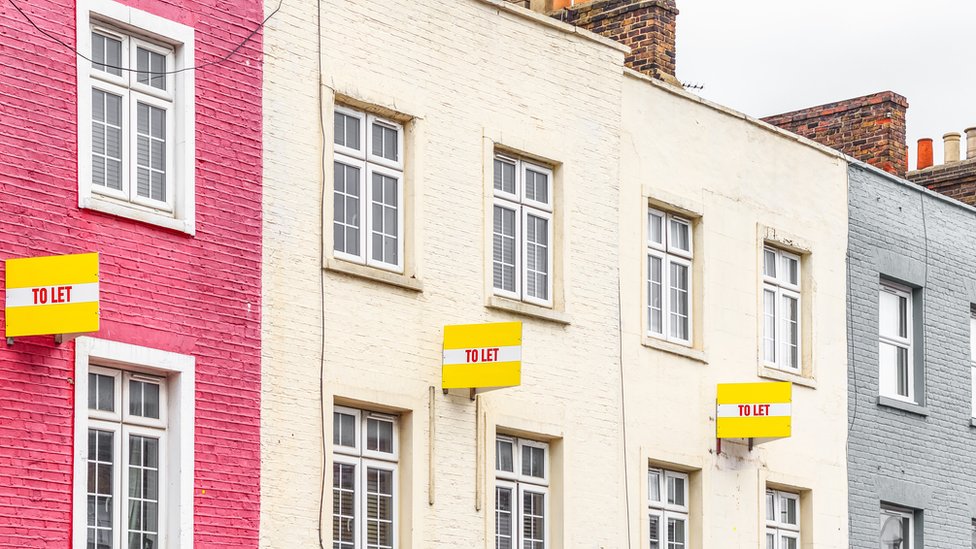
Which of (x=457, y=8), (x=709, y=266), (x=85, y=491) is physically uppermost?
(x=457, y=8)

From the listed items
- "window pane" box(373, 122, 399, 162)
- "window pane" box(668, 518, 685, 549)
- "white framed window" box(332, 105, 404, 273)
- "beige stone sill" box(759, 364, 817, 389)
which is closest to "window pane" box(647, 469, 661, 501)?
"window pane" box(668, 518, 685, 549)

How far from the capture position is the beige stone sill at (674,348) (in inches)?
Answer: 934

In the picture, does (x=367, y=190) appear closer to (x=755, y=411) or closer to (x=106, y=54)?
(x=106, y=54)

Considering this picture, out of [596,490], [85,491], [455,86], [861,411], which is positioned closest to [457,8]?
[455,86]

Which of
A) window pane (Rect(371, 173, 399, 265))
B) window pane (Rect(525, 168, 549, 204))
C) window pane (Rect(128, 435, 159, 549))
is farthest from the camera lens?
window pane (Rect(525, 168, 549, 204))

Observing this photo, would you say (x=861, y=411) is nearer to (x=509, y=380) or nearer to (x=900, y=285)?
(x=900, y=285)

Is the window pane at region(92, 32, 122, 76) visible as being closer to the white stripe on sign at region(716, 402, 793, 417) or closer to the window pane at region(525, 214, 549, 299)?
the window pane at region(525, 214, 549, 299)

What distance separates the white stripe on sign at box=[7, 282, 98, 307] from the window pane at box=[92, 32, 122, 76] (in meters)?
2.36

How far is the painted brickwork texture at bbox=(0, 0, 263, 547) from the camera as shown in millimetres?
16656

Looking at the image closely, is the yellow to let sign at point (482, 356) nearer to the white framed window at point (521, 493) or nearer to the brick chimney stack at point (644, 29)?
the white framed window at point (521, 493)

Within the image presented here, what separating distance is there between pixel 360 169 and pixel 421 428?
8.85 ft

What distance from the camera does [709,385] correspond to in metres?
24.7

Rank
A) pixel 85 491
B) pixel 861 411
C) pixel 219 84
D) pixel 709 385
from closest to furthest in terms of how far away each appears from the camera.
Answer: pixel 85 491, pixel 219 84, pixel 709 385, pixel 861 411

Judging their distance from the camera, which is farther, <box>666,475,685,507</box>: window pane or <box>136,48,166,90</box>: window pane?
<box>666,475,685,507</box>: window pane
